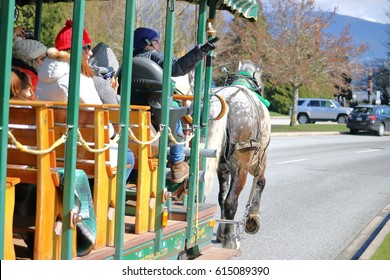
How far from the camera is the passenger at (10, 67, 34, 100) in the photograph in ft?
15.3

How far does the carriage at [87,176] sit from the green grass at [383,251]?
3.00 meters

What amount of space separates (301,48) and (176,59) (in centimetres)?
3868

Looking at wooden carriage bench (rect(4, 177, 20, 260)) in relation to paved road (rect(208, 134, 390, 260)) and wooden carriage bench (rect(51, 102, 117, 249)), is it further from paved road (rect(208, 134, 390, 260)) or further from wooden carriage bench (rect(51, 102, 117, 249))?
paved road (rect(208, 134, 390, 260))

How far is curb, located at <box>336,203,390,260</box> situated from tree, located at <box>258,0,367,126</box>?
3138cm

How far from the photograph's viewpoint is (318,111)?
185ft

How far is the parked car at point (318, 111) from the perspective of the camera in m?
55.4

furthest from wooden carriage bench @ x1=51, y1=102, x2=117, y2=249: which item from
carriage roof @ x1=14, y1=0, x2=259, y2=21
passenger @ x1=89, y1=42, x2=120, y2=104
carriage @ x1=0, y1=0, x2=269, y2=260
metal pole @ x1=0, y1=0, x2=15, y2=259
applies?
carriage roof @ x1=14, y1=0, x2=259, y2=21

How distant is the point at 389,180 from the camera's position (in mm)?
17562

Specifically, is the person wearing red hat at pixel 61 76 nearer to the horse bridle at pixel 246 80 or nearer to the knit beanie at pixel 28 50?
the knit beanie at pixel 28 50

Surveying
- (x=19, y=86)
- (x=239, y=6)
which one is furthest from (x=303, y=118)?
(x=19, y=86)

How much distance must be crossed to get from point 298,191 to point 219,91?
20.1 ft

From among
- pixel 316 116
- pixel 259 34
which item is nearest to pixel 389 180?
pixel 259 34

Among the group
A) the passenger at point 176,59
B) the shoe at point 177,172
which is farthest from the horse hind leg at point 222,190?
the shoe at point 177,172
